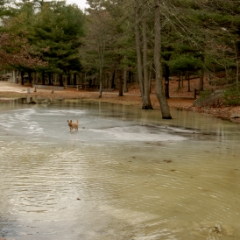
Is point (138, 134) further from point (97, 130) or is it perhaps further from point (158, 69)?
point (158, 69)

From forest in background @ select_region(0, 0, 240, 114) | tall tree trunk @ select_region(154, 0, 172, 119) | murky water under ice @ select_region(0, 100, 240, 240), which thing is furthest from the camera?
forest in background @ select_region(0, 0, 240, 114)

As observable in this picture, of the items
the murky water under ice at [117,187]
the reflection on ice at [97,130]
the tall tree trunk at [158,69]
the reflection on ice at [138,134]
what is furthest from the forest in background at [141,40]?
the murky water under ice at [117,187]

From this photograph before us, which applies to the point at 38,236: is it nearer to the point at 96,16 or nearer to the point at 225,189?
the point at 225,189

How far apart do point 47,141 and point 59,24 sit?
4169 centimetres

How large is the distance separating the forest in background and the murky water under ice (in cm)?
841

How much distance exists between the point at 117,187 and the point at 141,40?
26.6 metres

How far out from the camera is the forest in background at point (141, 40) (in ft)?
73.7

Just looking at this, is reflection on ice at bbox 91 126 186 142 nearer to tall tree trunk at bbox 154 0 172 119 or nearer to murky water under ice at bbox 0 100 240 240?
murky water under ice at bbox 0 100 240 240

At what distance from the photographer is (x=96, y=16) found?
3772 cm

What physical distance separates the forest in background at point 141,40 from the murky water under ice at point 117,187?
841cm

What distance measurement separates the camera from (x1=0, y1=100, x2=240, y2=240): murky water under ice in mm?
4703

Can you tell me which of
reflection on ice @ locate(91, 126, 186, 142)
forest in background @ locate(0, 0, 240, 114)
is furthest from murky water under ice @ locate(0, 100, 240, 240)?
forest in background @ locate(0, 0, 240, 114)

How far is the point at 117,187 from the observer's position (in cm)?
652

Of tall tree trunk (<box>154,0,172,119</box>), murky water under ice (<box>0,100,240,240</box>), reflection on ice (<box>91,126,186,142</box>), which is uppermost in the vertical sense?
tall tree trunk (<box>154,0,172,119</box>)
